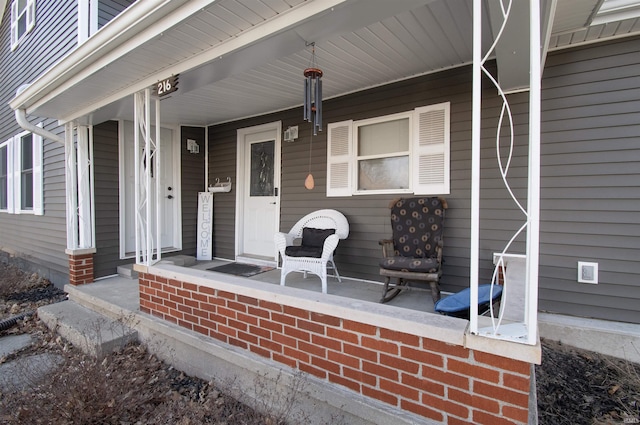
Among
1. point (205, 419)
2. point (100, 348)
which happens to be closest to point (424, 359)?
point (205, 419)

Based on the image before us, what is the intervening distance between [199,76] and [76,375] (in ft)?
7.11

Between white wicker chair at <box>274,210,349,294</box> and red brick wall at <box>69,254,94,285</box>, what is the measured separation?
2306 millimetres

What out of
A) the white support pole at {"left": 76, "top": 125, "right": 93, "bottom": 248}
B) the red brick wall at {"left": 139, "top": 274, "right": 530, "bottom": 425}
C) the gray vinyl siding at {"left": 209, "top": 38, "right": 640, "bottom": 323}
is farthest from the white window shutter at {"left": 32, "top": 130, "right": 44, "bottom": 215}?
the gray vinyl siding at {"left": 209, "top": 38, "right": 640, "bottom": 323}

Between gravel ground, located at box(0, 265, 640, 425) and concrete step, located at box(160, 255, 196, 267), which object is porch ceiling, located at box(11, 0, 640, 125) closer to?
concrete step, located at box(160, 255, 196, 267)

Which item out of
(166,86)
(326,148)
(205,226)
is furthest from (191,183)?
(166,86)

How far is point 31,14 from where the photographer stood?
17.5ft

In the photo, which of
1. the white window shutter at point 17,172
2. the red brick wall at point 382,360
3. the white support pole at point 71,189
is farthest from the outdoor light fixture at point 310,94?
the white window shutter at point 17,172

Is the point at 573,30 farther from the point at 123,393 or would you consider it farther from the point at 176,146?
the point at 176,146

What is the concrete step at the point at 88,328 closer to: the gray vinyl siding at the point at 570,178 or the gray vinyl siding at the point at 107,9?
the gray vinyl siding at the point at 570,178

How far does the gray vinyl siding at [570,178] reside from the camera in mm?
2447

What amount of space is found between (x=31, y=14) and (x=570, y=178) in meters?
7.87

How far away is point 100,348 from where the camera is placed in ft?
7.79

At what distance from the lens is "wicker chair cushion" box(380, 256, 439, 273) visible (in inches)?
106

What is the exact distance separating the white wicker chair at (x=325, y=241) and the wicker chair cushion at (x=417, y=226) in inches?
23.7
